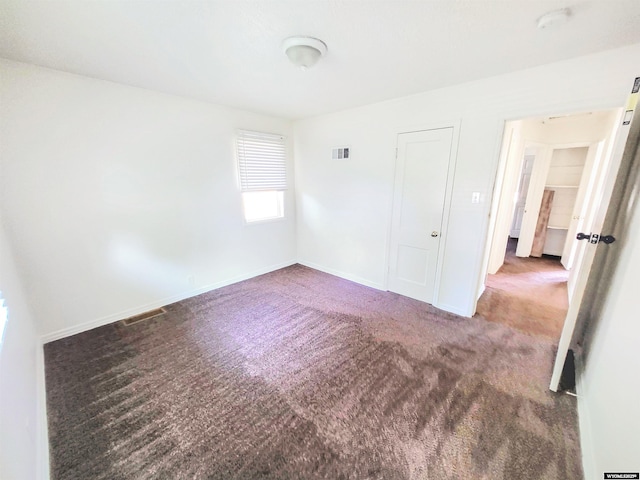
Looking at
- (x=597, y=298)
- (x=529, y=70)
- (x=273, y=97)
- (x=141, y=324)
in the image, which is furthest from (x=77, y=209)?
(x=597, y=298)

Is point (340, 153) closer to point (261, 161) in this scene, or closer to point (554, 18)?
point (261, 161)

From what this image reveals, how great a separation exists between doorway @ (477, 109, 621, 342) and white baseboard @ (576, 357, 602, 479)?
0.85 metres

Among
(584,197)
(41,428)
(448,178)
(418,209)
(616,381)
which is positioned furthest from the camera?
(584,197)

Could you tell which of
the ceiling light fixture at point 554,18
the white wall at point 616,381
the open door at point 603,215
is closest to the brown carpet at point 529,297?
the open door at point 603,215

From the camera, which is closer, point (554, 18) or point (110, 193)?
point (554, 18)

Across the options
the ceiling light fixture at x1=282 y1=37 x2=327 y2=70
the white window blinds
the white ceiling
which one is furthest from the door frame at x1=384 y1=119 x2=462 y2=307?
the white window blinds

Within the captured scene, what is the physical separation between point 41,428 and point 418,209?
3.60 metres

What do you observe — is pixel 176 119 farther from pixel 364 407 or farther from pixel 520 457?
pixel 520 457

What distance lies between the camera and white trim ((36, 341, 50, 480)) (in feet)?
4.38

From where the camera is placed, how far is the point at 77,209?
244 cm

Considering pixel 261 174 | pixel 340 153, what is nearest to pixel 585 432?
pixel 340 153

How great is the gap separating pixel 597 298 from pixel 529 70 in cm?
199

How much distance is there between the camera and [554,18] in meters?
1.43

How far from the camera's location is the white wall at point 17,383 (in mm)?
1022
